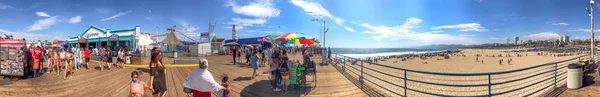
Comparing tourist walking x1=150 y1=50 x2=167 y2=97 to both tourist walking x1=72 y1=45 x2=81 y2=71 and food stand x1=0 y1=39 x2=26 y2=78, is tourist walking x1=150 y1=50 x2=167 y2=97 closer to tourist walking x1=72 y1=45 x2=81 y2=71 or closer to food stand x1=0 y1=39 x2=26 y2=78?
food stand x1=0 y1=39 x2=26 y2=78

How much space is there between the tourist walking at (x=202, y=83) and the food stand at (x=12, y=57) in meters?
8.30

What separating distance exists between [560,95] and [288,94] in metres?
5.86

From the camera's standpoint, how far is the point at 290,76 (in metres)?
5.81

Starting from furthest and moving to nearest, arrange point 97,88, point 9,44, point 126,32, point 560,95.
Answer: point 126,32
point 9,44
point 97,88
point 560,95

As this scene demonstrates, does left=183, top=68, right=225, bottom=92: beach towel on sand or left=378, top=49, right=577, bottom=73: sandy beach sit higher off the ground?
left=183, top=68, right=225, bottom=92: beach towel on sand

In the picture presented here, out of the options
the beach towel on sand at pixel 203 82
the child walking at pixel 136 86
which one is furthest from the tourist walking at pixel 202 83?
the child walking at pixel 136 86

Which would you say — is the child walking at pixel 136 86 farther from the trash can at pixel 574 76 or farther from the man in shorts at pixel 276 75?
the trash can at pixel 574 76

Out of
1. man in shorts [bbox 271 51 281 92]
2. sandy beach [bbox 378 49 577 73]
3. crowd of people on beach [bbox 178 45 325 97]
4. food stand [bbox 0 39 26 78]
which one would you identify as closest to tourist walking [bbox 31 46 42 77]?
food stand [bbox 0 39 26 78]

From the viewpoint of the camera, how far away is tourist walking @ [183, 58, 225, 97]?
3.10 m

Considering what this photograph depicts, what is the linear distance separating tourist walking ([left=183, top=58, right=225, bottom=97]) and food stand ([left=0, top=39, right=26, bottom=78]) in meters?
8.30

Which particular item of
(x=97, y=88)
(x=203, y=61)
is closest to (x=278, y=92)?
(x=203, y=61)

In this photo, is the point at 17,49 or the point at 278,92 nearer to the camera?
the point at 278,92

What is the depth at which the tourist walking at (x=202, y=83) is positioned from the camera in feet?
10.2

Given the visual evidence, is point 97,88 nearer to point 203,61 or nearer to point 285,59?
point 285,59
